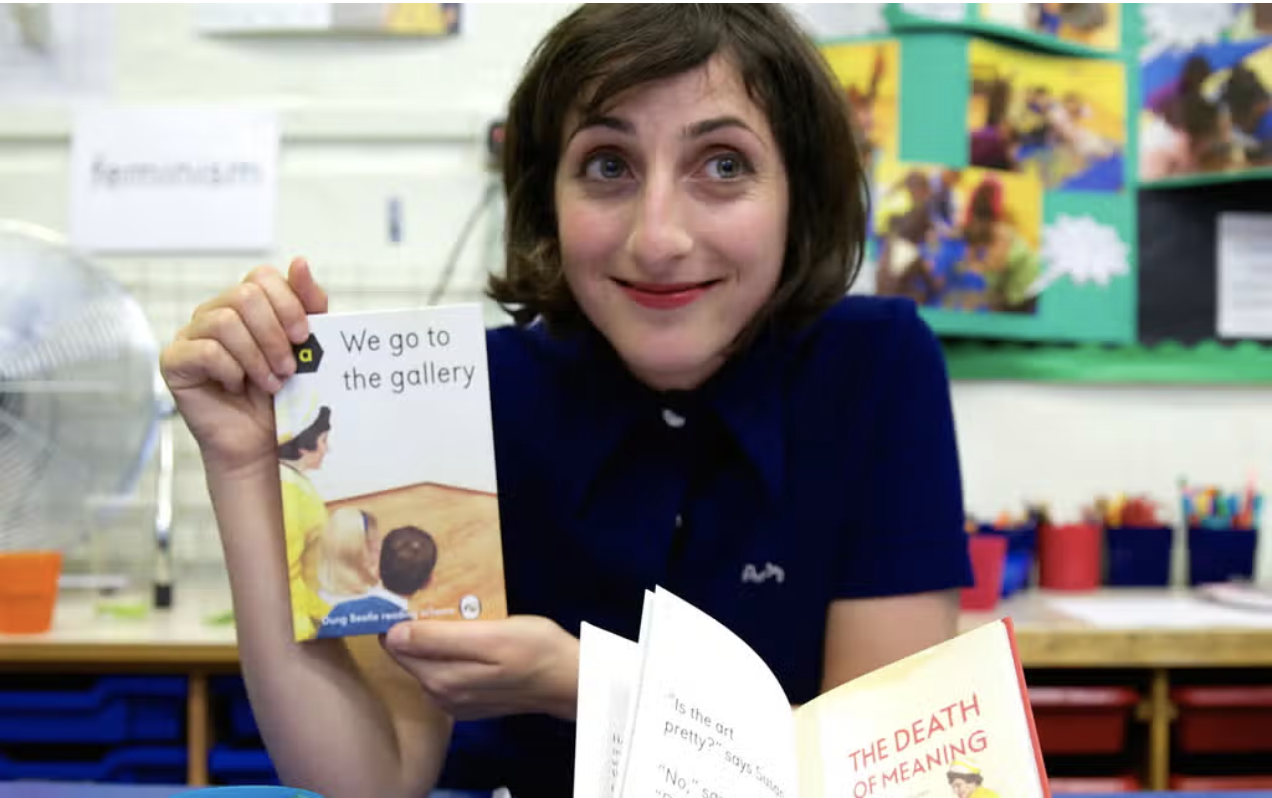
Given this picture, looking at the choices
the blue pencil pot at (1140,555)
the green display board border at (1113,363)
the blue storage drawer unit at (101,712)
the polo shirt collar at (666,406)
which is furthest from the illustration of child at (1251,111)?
the blue storage drawer unit at (101,712)

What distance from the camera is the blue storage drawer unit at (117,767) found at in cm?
118

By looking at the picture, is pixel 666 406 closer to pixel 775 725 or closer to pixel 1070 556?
pixel 775 725

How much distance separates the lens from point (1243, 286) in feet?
5.29

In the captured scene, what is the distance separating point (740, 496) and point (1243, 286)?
4.00ft

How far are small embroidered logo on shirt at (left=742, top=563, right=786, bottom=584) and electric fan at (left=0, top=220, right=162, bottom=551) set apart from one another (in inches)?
36.3

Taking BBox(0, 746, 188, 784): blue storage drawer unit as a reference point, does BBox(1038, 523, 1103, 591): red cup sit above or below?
above

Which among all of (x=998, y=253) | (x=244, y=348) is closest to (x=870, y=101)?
(x=998, y=253)

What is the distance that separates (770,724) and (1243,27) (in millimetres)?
1645

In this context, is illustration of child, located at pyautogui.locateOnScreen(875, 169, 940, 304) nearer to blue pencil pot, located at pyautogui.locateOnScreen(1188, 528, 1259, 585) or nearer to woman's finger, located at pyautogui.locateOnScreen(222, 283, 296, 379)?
blue pencil pot, located at pyautogui.locateOnScreen(1188, 528, 1259, 585)

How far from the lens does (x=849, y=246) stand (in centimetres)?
87

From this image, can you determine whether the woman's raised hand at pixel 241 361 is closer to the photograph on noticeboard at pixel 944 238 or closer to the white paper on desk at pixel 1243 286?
the photograph on noticeboard at pixel 944 238

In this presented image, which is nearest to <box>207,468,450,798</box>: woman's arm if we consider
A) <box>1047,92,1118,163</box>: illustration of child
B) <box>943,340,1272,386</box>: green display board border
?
<box>943,340,1272,386</box>: green display board border

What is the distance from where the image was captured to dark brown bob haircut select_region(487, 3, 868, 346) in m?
0.72

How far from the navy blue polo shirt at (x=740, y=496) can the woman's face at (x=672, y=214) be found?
97 millimetres
